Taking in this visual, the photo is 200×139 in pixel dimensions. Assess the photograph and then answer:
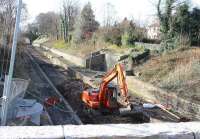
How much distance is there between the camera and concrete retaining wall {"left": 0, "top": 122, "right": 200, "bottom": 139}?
296cm

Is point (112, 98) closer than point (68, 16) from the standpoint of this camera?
Yes

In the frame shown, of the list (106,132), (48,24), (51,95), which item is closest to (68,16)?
(48,24)

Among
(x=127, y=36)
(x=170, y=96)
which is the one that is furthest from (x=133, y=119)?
(x=127, y=36)

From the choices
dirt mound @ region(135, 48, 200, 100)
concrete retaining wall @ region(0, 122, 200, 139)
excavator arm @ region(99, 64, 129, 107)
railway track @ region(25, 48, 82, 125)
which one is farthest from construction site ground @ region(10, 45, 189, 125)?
concrete retaining wall @ region(0, 122, 200, 139)

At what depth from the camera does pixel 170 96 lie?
22.8 m

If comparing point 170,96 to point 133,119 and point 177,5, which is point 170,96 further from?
point 177,5

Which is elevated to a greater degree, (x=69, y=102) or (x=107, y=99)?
(x=107, y=99)

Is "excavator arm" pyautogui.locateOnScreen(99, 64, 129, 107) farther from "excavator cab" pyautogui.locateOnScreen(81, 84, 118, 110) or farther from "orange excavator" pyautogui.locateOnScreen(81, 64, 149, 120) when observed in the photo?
"excavator cab" pyautogui.locateOnScreen(81, 84, 118, 110)

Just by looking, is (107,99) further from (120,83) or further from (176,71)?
(176,71)

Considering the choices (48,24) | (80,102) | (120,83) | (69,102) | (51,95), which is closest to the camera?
(120,83)

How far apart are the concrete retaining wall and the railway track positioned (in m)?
15.4

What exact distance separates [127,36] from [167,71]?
14224 mm

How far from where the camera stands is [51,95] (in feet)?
92.2

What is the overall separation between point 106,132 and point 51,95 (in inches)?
993
